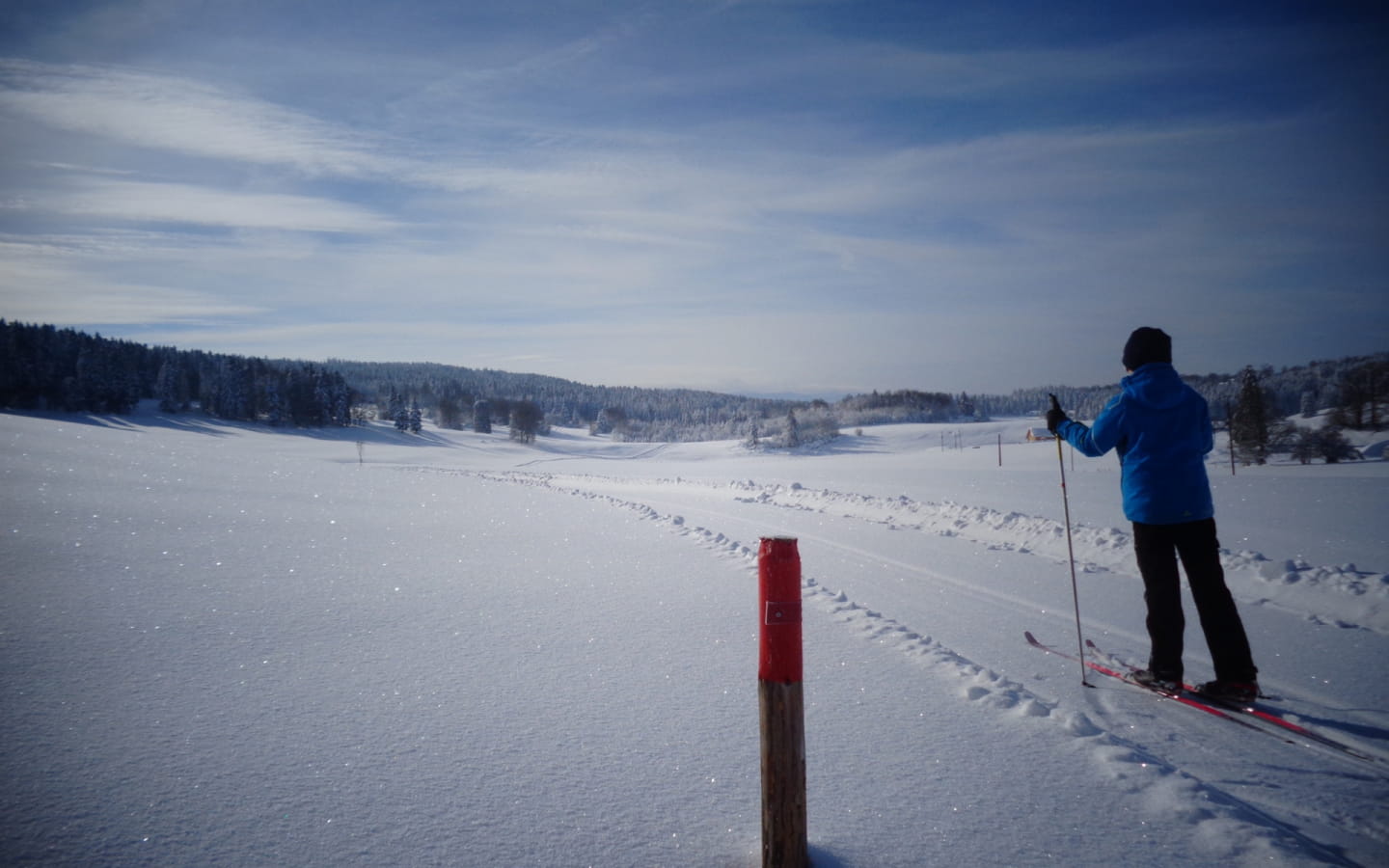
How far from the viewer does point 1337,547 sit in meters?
8.70

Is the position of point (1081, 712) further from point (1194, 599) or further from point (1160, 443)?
point (1160, 443)

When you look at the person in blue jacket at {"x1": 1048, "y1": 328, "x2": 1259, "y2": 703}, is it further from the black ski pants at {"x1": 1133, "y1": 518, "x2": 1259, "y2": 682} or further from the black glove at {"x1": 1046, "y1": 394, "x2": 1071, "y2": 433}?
the black glove at {"x1": 1046, "y1": 394, "x2": 1071, "y2": 433}

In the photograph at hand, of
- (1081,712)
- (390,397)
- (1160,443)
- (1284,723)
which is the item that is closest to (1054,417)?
(1160,443)

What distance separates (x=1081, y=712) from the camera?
390cm

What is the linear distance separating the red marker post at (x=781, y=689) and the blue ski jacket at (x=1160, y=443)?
312 centimetres

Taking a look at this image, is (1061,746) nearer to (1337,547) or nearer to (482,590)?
(482,590)

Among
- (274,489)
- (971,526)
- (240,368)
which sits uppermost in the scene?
(240,368)

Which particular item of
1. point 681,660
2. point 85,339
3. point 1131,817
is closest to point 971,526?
point 681,660

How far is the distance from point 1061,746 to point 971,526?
9.03 metres

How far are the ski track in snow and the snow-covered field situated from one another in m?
0.02

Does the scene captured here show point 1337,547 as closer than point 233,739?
No

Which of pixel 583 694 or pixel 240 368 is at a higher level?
pixel 240 368

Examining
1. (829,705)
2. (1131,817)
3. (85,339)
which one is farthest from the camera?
(85,339)

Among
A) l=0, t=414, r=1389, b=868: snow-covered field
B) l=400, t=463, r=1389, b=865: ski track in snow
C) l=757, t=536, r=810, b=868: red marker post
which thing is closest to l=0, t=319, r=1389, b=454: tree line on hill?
l=400, t=463, r=1389, b=865: ski track in snow
